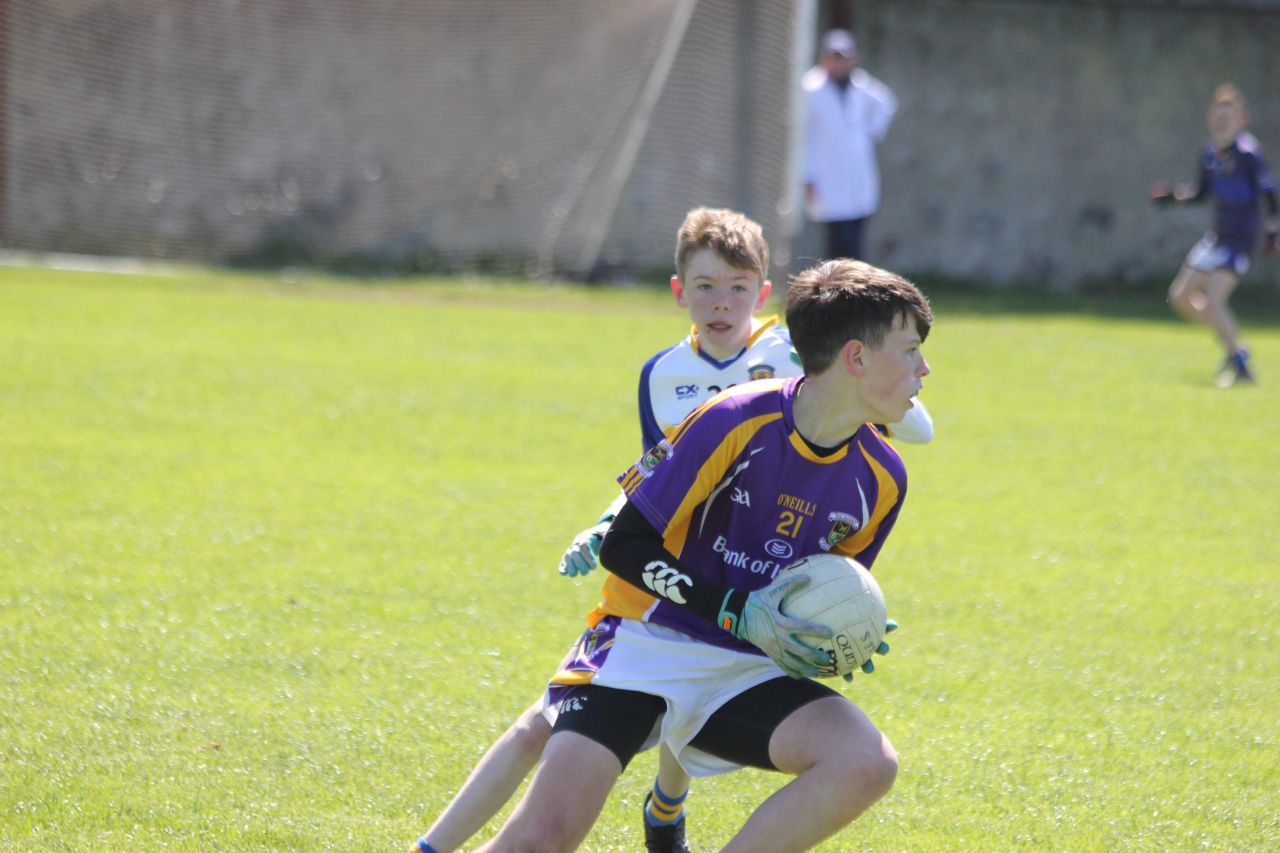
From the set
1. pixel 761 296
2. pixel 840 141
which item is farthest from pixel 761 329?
pixel 840 141

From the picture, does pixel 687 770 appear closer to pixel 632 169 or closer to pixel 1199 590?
pixel 1199 590

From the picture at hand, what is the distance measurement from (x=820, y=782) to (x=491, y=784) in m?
0.78

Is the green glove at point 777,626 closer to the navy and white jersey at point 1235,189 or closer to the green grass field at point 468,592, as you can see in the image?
the green grass field at point 468,592

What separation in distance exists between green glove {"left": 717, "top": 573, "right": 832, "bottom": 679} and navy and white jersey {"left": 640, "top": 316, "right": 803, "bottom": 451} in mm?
1147

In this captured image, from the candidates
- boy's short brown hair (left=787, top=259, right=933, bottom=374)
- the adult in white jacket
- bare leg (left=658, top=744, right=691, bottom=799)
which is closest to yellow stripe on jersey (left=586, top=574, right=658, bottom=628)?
bare leg (left=658, top=744, right=691, bottom=799)

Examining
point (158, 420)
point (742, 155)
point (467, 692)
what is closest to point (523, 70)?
point (742, 155)

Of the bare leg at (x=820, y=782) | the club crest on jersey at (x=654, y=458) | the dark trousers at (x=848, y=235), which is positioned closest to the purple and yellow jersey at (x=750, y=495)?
the club crest on jersey at (x=654, y=458)

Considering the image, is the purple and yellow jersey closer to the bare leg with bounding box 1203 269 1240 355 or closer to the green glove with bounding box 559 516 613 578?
the green glove with bounding box 559 516 613 578

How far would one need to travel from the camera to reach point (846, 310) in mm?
3191

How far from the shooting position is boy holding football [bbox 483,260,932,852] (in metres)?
3.04

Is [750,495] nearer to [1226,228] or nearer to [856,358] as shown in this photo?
[856,358]

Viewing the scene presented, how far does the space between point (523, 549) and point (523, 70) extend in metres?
10.9

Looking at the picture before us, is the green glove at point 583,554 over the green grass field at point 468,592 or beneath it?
over

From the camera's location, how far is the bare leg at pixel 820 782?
300cm
